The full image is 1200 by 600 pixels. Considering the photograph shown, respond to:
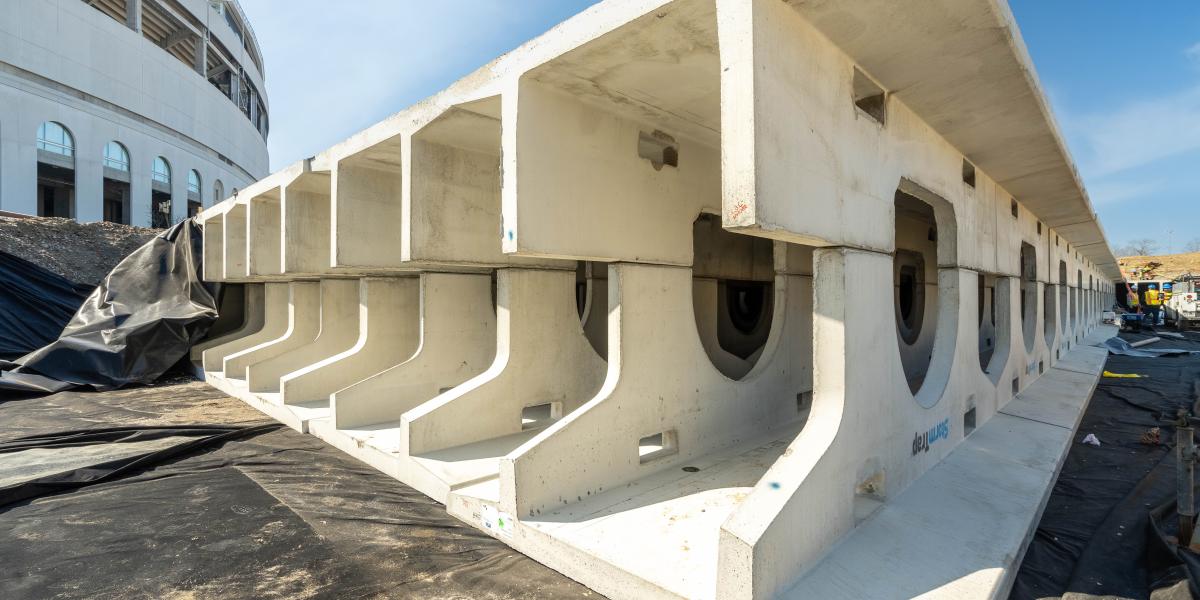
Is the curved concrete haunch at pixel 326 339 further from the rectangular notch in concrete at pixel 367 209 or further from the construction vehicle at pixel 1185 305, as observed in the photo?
the construction vehicle at pixel 1185 305

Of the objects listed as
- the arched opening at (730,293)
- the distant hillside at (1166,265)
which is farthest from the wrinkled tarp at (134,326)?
the distant hillside at (1166,265)

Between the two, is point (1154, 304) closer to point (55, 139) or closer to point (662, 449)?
point (662, 449)

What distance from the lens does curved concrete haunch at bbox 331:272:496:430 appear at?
6.10m

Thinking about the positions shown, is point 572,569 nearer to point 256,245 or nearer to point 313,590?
point 313,590

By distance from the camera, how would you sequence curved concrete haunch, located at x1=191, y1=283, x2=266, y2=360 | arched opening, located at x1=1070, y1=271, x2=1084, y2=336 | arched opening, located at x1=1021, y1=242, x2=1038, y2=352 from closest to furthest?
arched opening, located at x1=1021, y1=242, x2=1038, y2=352 < curved concrete haunch, located at x1=191, y1=283, x2=266, y2=360 < arched opening, located at x1=1070, y1=271, x2=1084, y2=336

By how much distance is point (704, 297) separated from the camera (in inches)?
303

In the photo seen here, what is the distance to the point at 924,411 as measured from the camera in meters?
4.36

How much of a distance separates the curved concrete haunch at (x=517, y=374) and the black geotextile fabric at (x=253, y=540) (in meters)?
0.63

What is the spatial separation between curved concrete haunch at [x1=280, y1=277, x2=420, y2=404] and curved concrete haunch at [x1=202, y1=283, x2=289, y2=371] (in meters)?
3.51

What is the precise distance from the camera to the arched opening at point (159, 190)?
27.4 meters

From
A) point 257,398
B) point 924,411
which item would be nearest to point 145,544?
point 257,398

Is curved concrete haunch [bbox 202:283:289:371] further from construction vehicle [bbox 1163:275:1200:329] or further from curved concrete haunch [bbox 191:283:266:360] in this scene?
construction vehicle [bbox 1163:275:1200:329]

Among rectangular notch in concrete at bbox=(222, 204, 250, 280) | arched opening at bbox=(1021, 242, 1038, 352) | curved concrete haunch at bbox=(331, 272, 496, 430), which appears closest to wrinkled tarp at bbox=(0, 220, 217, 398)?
rectangular notch in concrete at bbox=(222, 204, 250, 280)

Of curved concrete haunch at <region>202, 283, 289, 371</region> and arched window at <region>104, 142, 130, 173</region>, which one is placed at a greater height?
arched window at <region>104, 142, 130, 173</region>
